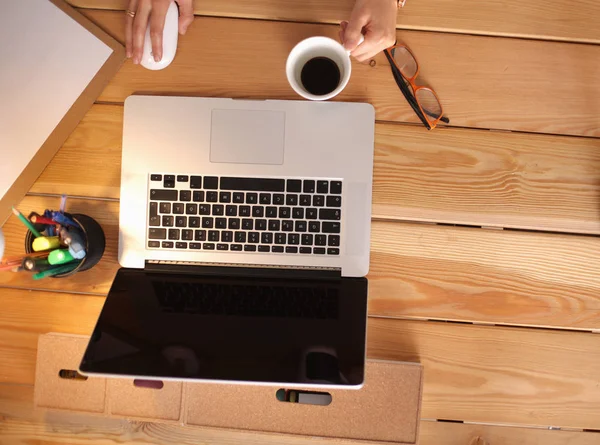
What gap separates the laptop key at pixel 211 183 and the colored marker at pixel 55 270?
0.27m

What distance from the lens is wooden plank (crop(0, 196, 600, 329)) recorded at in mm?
918

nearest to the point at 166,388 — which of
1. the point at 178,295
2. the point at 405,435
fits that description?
the point at 178,295

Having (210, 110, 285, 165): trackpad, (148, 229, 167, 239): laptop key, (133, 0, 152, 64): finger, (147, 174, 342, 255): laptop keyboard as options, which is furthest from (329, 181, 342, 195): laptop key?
(133, 0, 152, 64): finger

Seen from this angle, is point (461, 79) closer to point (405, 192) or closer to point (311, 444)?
point (405, 192)

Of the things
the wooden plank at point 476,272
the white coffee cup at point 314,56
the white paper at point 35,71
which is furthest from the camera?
the wooden plank at point 476,272

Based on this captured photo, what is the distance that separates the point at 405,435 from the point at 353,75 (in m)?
0.71

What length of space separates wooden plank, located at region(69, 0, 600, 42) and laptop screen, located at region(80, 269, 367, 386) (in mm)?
530

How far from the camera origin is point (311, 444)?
3.19 feet

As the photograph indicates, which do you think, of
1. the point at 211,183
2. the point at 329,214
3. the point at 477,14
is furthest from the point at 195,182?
the point at 477,14

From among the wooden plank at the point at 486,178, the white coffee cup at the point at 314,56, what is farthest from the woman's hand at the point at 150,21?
the white coffee cup at the point at 314,56

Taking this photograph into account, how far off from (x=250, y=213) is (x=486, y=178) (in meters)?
0.47

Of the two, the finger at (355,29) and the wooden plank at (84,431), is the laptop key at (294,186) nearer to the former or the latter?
the finger at (355,29)

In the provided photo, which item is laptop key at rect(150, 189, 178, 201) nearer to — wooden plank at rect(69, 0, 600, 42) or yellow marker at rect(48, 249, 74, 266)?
yellow marker at rect(48, 249, 74, 266)

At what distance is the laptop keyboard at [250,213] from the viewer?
0.86m
